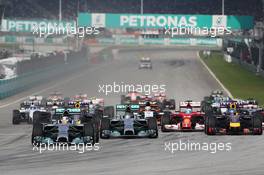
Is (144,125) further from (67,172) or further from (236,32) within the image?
(236,32)

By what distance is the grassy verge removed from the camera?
48.4m

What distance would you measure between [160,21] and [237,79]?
901 cm

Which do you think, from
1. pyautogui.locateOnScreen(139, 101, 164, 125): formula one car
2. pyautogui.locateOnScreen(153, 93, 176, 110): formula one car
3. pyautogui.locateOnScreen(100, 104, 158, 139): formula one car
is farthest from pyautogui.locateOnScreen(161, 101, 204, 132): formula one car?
pyautogui.locateOnScreen(153, 93, 176, 110): formula one car

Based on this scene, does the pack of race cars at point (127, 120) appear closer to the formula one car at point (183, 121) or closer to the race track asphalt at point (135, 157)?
the formula one car at point (183, 121)

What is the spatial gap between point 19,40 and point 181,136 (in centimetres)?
4835

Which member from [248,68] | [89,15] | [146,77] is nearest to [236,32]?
[248,68]

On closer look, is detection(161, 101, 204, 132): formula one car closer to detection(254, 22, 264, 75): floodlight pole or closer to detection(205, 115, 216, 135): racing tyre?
detection(205, 115, 216, 135): racing tyre

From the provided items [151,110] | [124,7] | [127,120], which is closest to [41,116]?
[151,110]

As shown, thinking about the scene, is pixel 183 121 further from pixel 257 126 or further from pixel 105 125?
pixel 105 125

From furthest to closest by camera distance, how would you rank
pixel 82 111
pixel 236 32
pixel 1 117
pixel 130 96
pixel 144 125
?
pixel 236 32 → pixel 130 96 → pixel 1 117 → pixel 82 111 → pixel 144 125

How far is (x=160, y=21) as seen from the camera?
55.5 meters

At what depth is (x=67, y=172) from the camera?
706 inches

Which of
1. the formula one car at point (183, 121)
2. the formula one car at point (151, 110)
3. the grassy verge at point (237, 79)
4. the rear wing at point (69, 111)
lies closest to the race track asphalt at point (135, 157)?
the formula one car at point (183, 121)

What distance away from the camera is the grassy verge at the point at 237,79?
48438 millimetres
